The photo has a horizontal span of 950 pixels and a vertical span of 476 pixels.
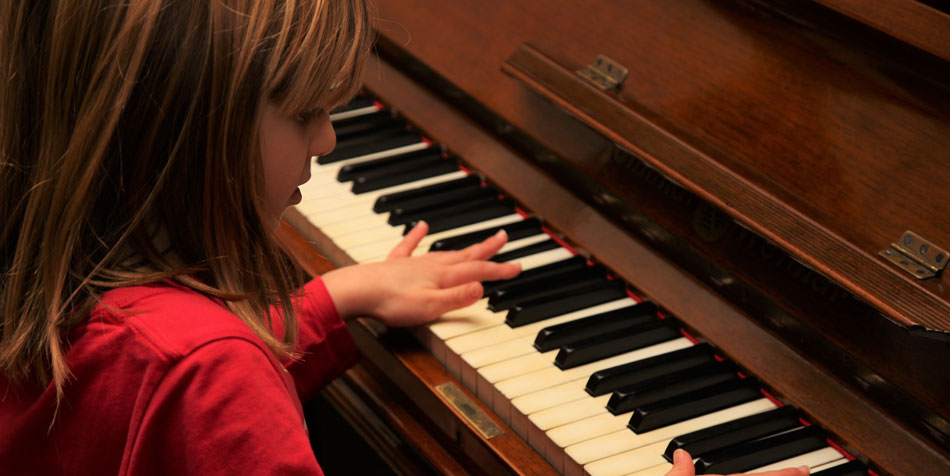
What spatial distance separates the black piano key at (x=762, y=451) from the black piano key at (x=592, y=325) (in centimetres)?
29

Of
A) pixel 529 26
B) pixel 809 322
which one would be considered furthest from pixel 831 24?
pixel 529 26

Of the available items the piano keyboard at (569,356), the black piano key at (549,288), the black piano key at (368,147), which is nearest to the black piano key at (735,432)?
the piano keyboard at (569,356)

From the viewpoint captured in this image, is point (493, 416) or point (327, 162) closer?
point (493, 416)

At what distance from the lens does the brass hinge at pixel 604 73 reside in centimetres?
181

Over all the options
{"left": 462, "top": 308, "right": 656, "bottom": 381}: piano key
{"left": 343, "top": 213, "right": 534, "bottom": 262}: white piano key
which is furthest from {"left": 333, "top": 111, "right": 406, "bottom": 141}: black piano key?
{"left": 462, "top": 308, "right": 656, "bottom": 381}: piano key

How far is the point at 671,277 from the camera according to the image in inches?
66.0

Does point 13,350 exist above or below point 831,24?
below

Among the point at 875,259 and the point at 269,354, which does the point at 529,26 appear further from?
the point at 269,354

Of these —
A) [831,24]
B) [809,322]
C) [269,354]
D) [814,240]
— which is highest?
[831,24]

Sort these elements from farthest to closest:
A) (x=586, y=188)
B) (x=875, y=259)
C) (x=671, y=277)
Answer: (x=586, y=188), (x=671, y=277), (x=875, y=259)

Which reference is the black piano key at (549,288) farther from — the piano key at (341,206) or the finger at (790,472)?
the finger at (790,472)

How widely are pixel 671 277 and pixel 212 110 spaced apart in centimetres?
83

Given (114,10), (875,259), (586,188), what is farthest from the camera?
(586,188)

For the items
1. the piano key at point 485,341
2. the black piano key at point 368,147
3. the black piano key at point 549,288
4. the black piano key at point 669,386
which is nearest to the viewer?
the black piano key at point 669,386
